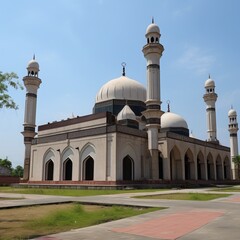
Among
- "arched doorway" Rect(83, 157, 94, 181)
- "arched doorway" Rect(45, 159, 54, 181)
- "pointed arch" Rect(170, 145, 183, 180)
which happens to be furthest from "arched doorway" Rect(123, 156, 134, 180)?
"arched doorway" Rect(45, 159, 54, 181)

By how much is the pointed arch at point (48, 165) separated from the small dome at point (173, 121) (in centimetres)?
1793

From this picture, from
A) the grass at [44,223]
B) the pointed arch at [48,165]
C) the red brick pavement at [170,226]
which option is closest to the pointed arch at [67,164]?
the pointed arch at [48,165]

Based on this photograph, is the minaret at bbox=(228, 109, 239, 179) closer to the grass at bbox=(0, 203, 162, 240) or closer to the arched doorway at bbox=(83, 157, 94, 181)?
the arched doorway at bbox=(83, 157, 94, 181)

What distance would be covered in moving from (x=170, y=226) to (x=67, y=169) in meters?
32.2

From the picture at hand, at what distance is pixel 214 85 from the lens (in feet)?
172

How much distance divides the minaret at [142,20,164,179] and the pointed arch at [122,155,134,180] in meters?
2.26

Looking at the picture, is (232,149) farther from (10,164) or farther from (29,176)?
(10,164)

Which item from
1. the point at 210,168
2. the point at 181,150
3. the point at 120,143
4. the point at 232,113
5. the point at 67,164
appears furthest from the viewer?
the point at 232,113

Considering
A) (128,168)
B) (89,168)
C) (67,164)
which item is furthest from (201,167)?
(67,164)

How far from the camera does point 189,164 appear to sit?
43969 mm

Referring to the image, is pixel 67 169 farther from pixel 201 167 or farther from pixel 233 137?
pixel 233 137

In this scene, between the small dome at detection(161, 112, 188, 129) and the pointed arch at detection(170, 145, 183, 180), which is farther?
the small dome at detection(161, 112, 188, 129)

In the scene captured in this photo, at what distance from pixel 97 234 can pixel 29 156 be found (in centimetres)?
4010

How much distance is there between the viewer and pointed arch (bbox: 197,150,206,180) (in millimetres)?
46188
